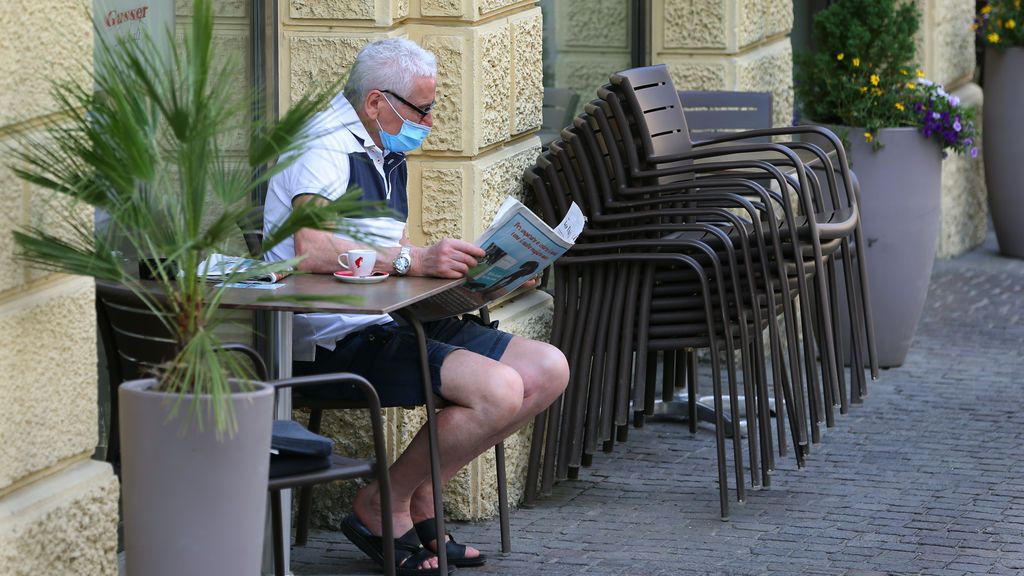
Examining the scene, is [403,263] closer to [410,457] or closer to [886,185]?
[410,457]

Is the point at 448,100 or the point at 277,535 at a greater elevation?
the point at 448,100

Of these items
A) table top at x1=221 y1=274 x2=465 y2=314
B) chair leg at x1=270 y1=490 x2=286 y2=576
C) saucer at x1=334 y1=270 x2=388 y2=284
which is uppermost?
saucer at x1=334 y1=270 x2=388 y2=284

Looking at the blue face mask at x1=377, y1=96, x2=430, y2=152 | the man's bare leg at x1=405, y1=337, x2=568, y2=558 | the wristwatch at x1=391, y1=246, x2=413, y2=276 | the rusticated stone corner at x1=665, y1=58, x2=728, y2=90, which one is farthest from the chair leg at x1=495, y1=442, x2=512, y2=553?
the rusticated stone corner at x1=665, y1=58, x2=728, y2=90

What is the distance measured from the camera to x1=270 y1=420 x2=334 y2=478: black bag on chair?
138 inches

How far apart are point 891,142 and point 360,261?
376 cm

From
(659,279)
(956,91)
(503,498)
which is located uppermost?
(956,91)

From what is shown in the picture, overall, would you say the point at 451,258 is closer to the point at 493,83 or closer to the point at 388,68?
the point at 388,68

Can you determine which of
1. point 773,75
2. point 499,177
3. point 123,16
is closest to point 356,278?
point 123,16

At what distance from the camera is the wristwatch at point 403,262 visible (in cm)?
407

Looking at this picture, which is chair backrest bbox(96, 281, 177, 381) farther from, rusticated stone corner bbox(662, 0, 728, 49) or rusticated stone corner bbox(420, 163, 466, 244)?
rusticated stone corner bbox(662, 0, 728, 49)

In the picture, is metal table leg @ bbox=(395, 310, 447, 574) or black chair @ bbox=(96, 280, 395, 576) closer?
black chair @ bbox=(96, 280, 395, 576)

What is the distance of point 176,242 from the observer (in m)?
3.12

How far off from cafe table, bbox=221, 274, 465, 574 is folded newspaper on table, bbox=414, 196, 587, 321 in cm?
7

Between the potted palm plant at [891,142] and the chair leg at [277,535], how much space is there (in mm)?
3751
